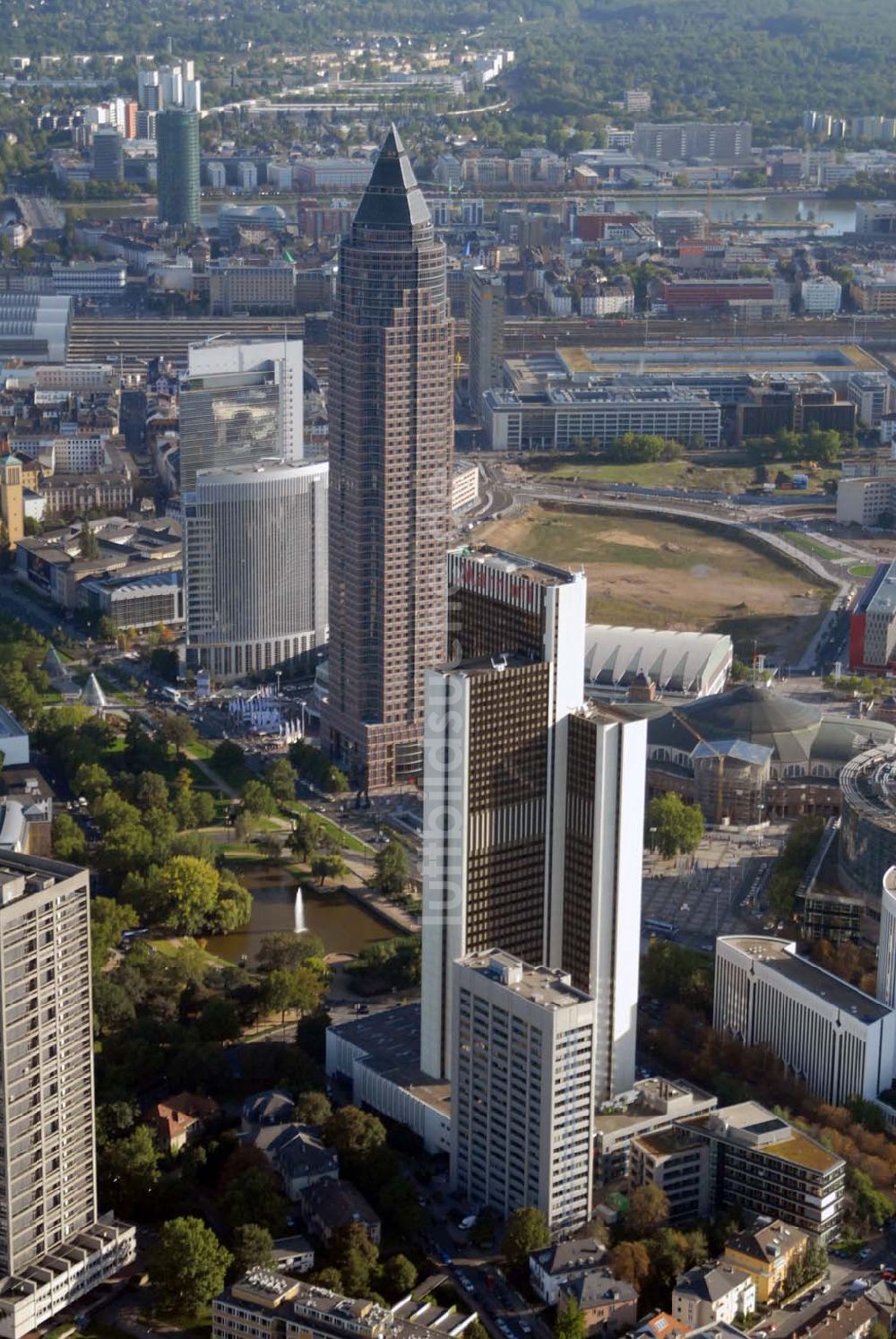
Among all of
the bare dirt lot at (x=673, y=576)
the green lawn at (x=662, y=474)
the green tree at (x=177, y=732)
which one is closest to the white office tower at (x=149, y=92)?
the green lawn at (x=662, y=474)

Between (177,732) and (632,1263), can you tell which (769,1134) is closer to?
(632,1263)

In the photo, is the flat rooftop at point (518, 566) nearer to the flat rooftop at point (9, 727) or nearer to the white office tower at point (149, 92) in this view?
the flat rooftop at point (9, 727)

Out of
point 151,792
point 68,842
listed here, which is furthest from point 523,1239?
point 151,792

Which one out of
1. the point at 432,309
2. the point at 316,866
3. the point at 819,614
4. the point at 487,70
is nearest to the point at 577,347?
the point at 819,614

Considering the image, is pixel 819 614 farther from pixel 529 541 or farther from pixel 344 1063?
pixel 344 1063

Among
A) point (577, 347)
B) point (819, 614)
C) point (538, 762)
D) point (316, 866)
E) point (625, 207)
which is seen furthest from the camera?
point (625, 207)
